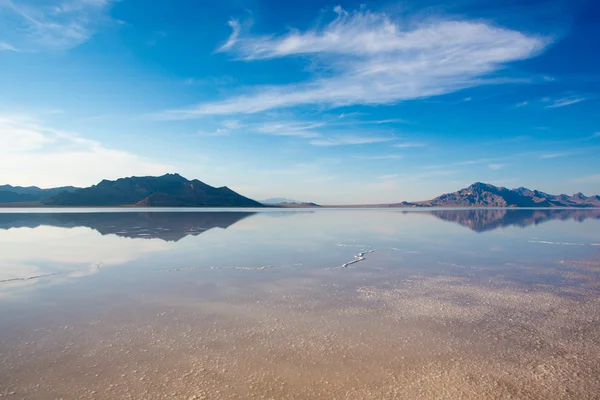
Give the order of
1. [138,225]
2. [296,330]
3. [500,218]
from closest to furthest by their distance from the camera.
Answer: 1. [296,330]
2. [138,225]
3. [500,218]

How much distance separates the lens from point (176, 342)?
26.6ft

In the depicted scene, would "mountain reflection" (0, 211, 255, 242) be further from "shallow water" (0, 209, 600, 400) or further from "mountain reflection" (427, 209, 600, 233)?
"mountain reflection" (427, 209, 600, 233)

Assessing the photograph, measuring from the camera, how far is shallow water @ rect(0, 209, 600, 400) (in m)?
6.40

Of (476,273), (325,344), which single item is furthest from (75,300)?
(476,273)

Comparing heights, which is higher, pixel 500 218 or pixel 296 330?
pixel 500 218

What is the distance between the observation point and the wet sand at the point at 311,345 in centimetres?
630

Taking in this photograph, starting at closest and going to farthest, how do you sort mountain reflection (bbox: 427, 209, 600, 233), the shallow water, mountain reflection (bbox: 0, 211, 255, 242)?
1. the shallow water
2. mountain reflection (bbox: 0, 211, 255, 242)
3. mountain reflection (bbox: 427, 209, 600, 233)

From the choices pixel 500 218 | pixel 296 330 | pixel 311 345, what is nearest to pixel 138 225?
pixel 296 330

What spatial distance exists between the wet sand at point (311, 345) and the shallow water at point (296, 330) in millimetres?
36

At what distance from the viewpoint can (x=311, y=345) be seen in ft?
26.3

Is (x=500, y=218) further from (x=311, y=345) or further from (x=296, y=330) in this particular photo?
(x=311, y=345)

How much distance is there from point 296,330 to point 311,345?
0.96m

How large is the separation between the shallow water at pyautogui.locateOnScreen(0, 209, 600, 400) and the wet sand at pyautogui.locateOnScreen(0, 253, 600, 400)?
0.04 m

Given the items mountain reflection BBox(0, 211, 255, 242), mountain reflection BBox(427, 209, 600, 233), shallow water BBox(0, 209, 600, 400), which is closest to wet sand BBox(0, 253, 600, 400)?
shallow water BBox(0, 209, 600, 400)
